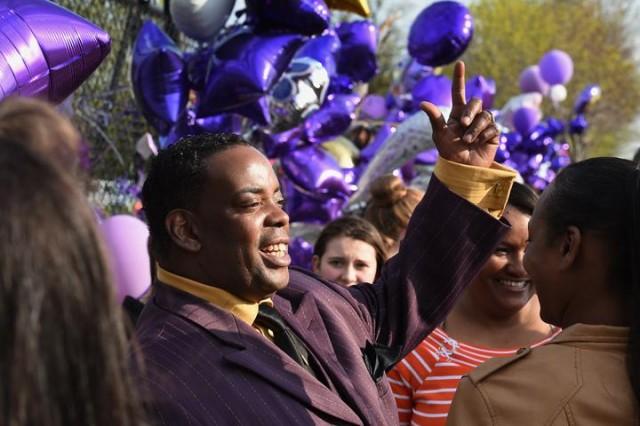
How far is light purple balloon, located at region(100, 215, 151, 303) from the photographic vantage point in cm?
385

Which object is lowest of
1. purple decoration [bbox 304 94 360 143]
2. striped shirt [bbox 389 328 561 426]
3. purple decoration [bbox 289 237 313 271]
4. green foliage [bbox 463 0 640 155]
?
green foliage [bbox 463 0 640 155]

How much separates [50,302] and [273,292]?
1203mm

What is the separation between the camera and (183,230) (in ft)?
6.72

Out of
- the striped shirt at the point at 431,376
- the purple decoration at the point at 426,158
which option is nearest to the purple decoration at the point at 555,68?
the purple decoration at the point at 426,158

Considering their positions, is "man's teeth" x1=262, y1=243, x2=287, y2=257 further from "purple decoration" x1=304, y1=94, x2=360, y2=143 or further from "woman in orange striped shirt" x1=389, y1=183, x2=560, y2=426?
"purple decoration" x1=304, y1=94, x2=360, y2=143

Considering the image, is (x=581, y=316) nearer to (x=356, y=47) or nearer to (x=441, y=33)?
(x=356, y=47)

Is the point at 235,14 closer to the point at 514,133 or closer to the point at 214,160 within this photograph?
the point at 214,160

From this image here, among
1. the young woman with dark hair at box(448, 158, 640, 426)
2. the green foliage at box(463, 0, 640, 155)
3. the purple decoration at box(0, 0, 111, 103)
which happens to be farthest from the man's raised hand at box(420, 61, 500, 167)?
the green foliage at box(463, 0, 640, 155)

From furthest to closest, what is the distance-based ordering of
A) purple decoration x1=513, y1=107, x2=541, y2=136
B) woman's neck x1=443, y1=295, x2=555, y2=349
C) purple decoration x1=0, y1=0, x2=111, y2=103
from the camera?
purple decoration x1=513, y1=107, x2=541, y2=136, woman's neck x1=443, y1=295, x2=555, y2=349, purple decoration x1=0, y1=0, x2=111, y2=103

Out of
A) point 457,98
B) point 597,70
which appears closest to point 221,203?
point 457,98

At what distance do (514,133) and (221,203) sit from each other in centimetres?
807

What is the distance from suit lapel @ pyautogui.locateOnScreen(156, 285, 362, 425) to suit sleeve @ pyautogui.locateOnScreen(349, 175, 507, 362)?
45 cm

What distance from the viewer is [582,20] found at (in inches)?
1117

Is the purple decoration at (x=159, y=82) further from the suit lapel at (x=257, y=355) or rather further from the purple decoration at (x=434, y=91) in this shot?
the suit lapel at (x=257, y=355)
